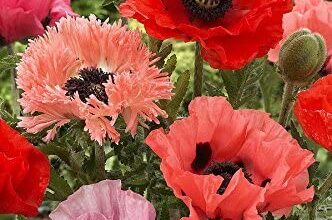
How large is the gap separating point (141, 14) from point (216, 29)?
6 cm

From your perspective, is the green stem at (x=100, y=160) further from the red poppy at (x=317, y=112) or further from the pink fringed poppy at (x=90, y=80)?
the red poppy at (x=317, y=112)

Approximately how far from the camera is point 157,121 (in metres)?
0.58

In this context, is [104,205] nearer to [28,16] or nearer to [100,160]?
[100,160]

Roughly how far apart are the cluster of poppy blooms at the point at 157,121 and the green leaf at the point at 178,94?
1.5 inches

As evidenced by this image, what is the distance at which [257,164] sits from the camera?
0.61 meters

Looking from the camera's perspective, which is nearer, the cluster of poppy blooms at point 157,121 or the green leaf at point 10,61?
the cluster of poppy blooms at point 157,121

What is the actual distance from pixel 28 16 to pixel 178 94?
177mm

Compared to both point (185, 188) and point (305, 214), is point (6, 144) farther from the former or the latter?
point (305, 214)

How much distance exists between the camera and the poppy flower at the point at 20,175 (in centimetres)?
56

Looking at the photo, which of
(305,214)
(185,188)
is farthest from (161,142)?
(305,214)

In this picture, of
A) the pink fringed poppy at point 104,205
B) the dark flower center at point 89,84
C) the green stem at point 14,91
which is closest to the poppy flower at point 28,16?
the green stem at point 14,91

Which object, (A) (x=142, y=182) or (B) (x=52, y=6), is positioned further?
(B) (x=52, y=6)

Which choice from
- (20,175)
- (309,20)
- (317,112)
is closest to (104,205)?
(20,175)

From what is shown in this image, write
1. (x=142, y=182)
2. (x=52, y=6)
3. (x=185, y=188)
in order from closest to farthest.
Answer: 1. (x=185, y=188)
2. (x=142, y=182)
3. (x=52, y=6)
